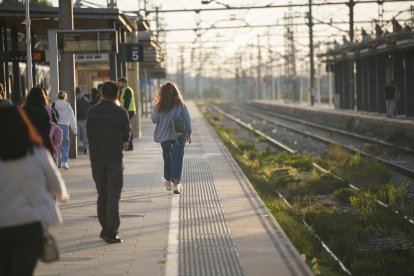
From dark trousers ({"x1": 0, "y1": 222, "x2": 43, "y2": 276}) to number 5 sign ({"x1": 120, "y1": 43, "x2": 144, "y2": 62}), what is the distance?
21.8m

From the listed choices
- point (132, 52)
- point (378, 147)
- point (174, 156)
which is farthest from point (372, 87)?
point (174, 156)

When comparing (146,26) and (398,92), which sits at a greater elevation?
(146,26)

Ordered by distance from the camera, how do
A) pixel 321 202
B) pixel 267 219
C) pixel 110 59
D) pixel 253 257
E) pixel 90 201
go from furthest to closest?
pixel 110 59 < pixel 321 202 < pixel 90 201 < pixel 267 219 < pixel 253 257

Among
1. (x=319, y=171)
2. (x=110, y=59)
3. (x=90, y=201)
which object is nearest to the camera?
(x=90, y=201)

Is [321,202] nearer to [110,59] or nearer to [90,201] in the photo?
[90,201]

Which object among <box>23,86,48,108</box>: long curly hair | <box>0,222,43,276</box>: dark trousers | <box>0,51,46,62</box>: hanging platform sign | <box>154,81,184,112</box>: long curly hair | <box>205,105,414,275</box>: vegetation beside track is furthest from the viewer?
<box>0,51,46,62</box>: hanging platform sign

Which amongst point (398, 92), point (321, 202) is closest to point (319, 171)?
point (321, 202)

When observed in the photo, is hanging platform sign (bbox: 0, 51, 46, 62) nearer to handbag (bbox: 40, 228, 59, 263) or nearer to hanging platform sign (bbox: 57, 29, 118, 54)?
hanging platform sign (bbox: 57, 29, 118, 54)

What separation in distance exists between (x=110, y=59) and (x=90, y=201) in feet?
45.3

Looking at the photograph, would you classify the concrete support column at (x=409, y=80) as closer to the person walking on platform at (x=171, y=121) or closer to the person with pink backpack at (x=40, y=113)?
the person walking on platform at (x=171, y=121)

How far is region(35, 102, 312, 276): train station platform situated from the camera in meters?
9.12

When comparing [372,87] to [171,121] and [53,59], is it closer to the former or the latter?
[53,59]

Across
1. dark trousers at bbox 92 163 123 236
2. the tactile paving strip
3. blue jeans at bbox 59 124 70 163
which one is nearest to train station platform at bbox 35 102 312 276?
the tactile paving strip

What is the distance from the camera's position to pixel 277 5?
35406 mm
